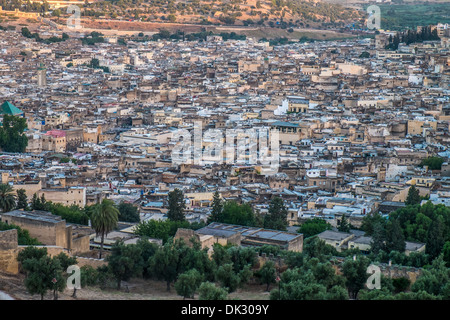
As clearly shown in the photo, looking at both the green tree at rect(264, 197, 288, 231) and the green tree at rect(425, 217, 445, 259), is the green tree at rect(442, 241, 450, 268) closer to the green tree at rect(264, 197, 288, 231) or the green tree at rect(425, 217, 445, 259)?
the green tree at rect(425, 217, 445, 259)

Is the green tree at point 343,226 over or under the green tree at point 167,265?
under

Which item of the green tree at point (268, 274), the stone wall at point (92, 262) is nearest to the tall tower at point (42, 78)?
the stone wall at point (92, 262)

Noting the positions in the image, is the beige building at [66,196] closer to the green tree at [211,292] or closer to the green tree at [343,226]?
the green tree at [343,226]

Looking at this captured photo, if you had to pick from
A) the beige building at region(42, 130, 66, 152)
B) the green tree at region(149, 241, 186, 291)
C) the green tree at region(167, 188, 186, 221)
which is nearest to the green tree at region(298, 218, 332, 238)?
the green tree at region(167, 188, 186, 221)

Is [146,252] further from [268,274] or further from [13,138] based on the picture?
[13,138]

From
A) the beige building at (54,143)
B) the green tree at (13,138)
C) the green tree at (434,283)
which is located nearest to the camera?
the green tree at (434,283)

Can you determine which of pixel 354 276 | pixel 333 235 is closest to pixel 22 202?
pixel 333 235

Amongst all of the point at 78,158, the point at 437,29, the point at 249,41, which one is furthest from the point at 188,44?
the point at 78,158

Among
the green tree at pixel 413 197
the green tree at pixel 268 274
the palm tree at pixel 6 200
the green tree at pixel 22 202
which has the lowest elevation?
the green tree at pixel 413 197
